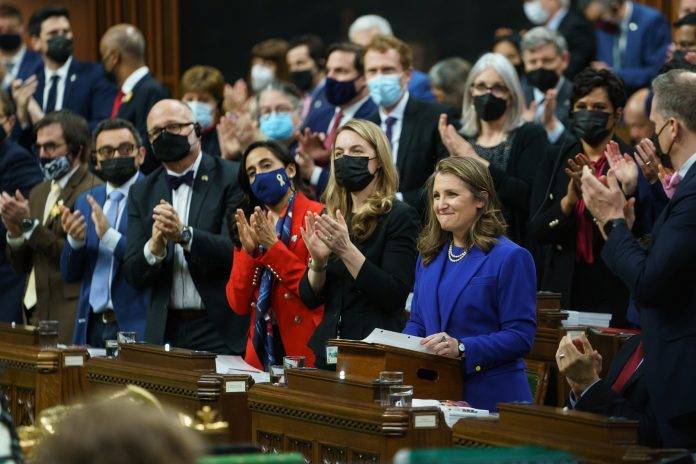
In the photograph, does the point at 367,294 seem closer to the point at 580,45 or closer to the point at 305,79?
the point at 580,45

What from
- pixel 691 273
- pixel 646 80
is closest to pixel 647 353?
pixel 691 273

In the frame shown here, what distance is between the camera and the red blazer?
17.2 feet

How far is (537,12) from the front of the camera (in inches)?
347

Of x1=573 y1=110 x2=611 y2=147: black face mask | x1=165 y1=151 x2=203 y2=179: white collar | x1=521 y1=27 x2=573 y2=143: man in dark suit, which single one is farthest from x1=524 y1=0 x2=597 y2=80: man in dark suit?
x1=165 y1=151 x2=203 y2=179: white collar

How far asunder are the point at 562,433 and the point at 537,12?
19.3 ft

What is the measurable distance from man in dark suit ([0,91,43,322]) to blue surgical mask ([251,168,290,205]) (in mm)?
2228

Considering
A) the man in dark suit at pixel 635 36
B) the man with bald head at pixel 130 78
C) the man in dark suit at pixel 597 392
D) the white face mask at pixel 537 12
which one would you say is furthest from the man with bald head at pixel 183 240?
the white face mask at pixel 537 12

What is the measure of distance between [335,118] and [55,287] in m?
1.77

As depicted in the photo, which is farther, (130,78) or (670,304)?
(130,78)

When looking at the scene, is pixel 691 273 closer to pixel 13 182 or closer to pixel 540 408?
pixel 540 408

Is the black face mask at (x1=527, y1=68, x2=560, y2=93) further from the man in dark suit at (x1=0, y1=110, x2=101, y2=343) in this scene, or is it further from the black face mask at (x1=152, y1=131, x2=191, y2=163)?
the man in dark suit at (x1=0, y1=110, x2=101, y2=343)

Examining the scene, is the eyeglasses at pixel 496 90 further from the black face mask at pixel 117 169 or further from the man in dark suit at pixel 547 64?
the black face mask at pixel 117 169

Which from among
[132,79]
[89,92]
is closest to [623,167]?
[132,79]

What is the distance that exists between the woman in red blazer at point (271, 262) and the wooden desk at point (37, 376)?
27.2 inches
